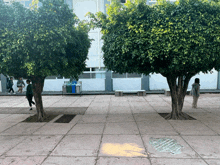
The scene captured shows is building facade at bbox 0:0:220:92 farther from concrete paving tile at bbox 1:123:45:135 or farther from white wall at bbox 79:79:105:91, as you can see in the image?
concrete paving tile at bbox 1:123:45:135

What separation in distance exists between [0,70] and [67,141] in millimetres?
3467

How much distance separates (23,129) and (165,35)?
5810 mm

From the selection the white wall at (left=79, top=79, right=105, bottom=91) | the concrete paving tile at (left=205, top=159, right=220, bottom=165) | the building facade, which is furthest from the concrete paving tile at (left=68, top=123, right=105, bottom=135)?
the white wall at (left=79, top=79, right=105, bottom=91)

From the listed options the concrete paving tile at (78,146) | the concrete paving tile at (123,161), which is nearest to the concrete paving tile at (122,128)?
the concrete paving tile at (78,146)

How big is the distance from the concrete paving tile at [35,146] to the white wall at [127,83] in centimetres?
1106

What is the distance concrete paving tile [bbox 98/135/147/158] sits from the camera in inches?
155

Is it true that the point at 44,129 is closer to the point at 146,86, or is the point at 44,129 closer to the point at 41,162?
the point at 41,162

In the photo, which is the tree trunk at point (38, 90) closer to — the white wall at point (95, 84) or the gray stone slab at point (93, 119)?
the gray stone slab at point (93, 119)

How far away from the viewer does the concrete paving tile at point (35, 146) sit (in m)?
4.06

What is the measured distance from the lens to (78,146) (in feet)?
14.4

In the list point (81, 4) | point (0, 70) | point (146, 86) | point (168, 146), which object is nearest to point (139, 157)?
point (168, 146)

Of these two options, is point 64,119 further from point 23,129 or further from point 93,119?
point 23,129

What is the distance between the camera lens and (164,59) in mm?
5652

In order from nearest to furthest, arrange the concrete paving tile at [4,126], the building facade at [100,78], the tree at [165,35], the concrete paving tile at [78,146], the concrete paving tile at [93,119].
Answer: the concrete paving tile at [78,146]
the tree at [165,35]
the concrete paving tile at [4,126]
the concrete paving tile at [93,119]
the building facade at [100,78]
